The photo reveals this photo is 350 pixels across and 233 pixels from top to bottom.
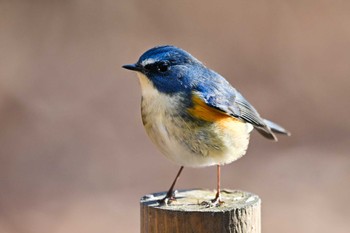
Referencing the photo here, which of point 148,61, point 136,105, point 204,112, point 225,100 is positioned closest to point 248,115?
point 225,100

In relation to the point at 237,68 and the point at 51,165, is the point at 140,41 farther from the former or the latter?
the point at 51,165

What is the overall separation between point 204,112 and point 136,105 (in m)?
5.77

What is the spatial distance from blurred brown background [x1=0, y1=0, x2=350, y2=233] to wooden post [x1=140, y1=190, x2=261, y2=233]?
4155 mm

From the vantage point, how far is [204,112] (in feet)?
15.2

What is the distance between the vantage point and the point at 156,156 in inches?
373

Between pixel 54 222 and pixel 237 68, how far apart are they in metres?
4.04

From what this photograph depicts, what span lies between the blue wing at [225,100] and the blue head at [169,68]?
84 mm

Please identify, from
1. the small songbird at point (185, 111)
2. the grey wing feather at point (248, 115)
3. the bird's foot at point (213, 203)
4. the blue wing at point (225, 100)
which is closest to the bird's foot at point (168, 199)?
the bird's foot at point (213, 203)

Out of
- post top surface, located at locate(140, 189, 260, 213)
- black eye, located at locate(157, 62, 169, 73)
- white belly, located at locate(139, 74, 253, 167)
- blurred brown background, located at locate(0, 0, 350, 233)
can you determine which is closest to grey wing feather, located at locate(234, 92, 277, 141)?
white belly, located at locate(139, 74, 253, 167)

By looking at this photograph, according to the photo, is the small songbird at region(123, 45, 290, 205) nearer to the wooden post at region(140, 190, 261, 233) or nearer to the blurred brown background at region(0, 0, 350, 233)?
the wooden post at region(140, 190, 261, 233)

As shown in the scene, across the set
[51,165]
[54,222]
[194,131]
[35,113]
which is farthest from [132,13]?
[194,131]

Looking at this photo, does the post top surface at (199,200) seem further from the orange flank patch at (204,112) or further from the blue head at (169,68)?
the blue head at (169,68)

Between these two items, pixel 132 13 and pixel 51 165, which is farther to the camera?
pixel 132 13

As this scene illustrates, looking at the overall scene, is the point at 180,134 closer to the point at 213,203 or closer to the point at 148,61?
the point at 148,61
